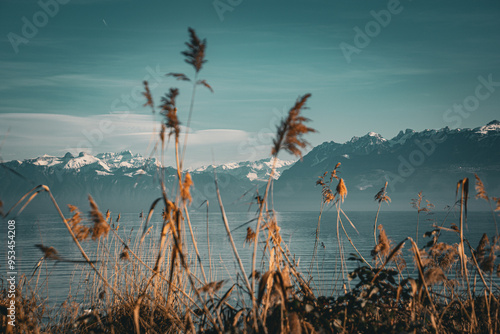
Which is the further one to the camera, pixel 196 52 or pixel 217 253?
pixel 217 253

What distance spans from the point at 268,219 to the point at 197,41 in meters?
1.55

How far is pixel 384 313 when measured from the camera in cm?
359

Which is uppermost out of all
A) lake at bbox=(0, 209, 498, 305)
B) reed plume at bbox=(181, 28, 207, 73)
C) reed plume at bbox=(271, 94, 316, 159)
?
reed plume at bbox=(181, 28, 207, 73)

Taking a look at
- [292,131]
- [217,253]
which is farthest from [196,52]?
[217,253]

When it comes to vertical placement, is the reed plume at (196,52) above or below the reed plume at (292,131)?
above

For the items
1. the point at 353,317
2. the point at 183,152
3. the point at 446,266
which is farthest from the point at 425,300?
the point at 183,152

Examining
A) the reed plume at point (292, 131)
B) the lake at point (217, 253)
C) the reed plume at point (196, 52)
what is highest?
the reed plume at point (196, 52)

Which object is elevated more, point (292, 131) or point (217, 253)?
point (292, 131)

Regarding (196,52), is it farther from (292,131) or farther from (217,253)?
(217,253)

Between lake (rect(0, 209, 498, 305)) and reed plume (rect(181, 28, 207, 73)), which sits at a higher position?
reed plume (rect(181, 28, 207, 73))

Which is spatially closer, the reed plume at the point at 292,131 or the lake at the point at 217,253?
the reed plume at the point at 292,131

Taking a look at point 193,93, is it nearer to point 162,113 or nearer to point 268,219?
point 162,113

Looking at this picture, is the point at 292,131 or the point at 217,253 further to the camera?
the point at 217,253

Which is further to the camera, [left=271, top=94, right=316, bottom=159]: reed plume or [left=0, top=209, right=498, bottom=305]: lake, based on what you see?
[left=0, top=209, right=498, bottom=305]: lake
